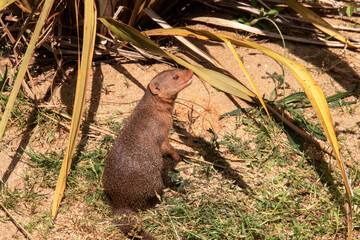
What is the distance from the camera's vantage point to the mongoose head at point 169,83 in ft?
11.6

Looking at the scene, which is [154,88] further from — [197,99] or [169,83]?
[197,99]

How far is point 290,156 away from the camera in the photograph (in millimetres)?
3723

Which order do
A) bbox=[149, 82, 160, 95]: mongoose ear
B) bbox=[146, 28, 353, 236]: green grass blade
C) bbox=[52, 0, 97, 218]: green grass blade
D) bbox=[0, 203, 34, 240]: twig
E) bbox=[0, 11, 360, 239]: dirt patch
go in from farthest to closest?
bbox=[0, 11, 360, 239]: dirt patch
bbox=[149, 82, 160, 95]: mongoose ear
bbox=[0, 203, 34, 240]: twig
bbox=[52, 0, 97, 218]: green grass blade
bbox=[146, 28, 353, 236]: green grass blade

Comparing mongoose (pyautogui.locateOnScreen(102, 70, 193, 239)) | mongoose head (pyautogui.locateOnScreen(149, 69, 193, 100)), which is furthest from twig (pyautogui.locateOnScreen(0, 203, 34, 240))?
mongoose head (pyautogui.locateOnScreen(149, 69, 193, 100))

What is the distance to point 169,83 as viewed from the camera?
3574 millimetres

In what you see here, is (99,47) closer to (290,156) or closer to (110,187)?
(110,187)

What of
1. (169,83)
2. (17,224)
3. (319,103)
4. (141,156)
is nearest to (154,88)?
(169,83)

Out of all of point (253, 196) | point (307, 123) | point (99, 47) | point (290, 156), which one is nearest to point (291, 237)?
point (253, 196)

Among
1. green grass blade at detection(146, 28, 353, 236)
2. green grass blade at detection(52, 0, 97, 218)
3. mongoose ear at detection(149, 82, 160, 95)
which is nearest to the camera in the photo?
green grass blade at detection(146, 28, 353, 236)

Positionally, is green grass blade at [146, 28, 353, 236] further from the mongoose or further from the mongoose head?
the mongoose

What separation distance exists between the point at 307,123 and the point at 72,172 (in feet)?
7.58

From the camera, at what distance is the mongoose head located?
11.6 feet

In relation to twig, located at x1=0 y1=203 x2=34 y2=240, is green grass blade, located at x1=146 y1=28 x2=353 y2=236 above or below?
above

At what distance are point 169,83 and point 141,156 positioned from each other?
0.77 metres
